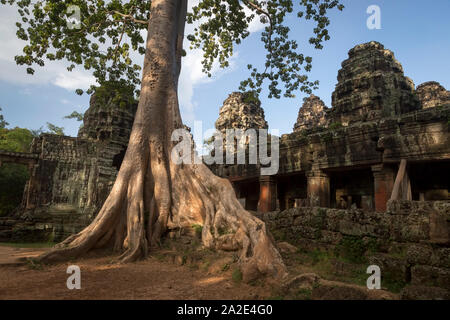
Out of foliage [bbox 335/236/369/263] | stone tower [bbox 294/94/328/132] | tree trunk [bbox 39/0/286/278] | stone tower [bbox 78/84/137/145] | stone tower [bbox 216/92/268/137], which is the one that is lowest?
foliage [bbox 335/236/369/263]

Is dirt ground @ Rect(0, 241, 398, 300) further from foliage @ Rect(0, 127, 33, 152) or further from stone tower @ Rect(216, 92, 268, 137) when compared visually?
foliage @ Rect(0, 127, 33, 152)

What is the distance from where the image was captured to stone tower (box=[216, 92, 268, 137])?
916 inches

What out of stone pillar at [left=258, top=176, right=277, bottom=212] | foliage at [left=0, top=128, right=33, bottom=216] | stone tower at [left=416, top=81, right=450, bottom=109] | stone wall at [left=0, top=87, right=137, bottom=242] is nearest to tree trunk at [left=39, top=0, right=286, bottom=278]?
stone pillar at [left=258, top=176, right=277, bottom=212]

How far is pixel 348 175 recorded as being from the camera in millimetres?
11812

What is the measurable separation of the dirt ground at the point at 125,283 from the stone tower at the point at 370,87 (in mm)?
10109

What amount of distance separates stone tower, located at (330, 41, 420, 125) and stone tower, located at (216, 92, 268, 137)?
933 cm

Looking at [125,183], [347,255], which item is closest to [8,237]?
[125,183]

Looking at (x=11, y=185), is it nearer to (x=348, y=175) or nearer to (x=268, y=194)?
(x=268, y=194)

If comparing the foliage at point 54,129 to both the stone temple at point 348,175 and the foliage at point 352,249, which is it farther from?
the foliage at point 352,249

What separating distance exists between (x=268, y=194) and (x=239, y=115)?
1342 centimetres

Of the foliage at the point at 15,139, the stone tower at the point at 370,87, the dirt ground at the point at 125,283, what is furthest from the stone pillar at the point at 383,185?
the foliage at the point at 15,139

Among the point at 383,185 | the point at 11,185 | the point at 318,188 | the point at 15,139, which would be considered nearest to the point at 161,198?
the point at 318,188

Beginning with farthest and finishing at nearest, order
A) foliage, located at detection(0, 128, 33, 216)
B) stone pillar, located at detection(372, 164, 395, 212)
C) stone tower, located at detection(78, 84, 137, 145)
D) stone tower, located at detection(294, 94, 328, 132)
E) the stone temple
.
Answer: stone tower, located at detection(294, 94, 328, 132), foliage, located at detection(0, 128, 33, 216), stone tower, located at detection(78, 84, 137, 145), stone pillar, located at detection(372, 164, 395, 212), the stone temple
